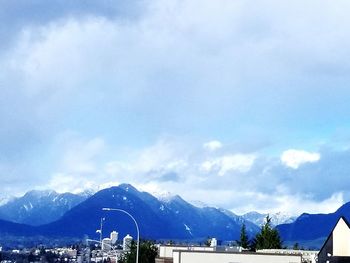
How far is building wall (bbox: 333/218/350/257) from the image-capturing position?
72162mm

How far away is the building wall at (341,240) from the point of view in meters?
72.2

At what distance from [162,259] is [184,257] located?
16.4 metres

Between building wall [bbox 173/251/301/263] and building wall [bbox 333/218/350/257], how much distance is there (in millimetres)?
8733

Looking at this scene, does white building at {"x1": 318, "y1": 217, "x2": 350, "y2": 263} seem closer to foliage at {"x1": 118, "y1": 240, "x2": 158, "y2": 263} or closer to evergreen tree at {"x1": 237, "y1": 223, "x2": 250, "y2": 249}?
evergreen tree at {"x1": 237, "y1": 223, "x2": 250, "y2": 249}

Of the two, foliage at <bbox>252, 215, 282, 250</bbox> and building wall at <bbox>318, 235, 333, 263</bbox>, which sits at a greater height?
foliage at <bbox>252, 215, 282, 250</bbox>

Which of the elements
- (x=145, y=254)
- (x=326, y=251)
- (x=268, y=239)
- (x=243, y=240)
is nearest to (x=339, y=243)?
(x=326, y=251)

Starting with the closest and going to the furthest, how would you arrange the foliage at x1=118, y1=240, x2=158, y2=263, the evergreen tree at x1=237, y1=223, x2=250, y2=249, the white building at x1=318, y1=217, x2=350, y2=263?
1. the white building at x1=318, y1=217, x2=350, y2=263
2. the evergreen tree at x1=237, y1=223, x2=250, y2=249
3. the foliage at x1=118, y1=240, x2=158, y2=263

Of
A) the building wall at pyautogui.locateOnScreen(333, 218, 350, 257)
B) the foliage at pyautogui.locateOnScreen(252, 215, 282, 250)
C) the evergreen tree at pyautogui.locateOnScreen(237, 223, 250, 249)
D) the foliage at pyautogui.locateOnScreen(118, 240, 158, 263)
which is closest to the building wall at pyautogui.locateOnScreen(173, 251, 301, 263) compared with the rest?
the building wall at pyautogui.locateOnScreen(333, 218, 350, 257)

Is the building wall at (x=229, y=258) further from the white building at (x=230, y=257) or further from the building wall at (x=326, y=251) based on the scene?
the building wall at (x=326, y=251)

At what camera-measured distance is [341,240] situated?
7306 cm

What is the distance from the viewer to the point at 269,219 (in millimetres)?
105562

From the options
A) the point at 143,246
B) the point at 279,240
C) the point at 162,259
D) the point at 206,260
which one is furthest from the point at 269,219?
the point at 206,260

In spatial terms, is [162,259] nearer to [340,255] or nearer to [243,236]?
[340,255]

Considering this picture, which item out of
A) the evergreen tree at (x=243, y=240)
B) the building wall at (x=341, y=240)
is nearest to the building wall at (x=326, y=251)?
the building wall at (x=341, y=240)
